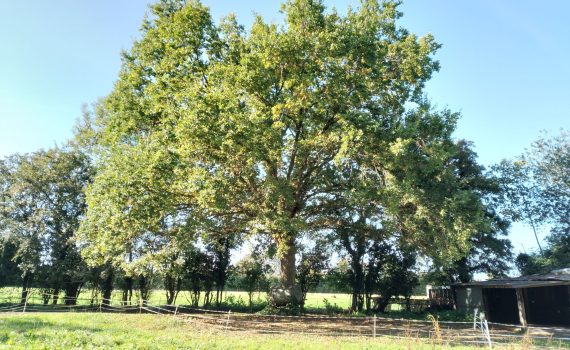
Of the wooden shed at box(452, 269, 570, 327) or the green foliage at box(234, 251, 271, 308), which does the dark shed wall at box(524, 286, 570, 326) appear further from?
the green foliage at box(234, 251, 271, 308)

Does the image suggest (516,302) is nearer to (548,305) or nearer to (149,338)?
(548,305)

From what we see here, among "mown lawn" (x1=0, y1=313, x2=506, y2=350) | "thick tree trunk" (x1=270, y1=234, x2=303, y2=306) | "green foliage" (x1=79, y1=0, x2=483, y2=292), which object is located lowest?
"mown lawn" (x1=0, y1=313, x2=506, y2=350)

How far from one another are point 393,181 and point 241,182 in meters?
7.54

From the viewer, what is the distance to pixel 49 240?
104 feet

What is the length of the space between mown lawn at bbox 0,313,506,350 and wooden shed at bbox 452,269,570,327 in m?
15.8

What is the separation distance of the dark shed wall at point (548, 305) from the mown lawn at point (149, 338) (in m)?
19.2

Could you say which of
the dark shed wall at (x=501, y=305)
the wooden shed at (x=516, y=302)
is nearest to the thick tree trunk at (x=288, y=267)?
the wooden shed at (x=516, y=302)

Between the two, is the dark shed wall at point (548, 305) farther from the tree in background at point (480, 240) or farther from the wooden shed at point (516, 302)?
the tree in background at point (480, 240)

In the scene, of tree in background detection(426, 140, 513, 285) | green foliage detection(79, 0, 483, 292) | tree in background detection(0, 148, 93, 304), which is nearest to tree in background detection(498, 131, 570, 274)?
tree in background detection(426, 140, 513, 285)

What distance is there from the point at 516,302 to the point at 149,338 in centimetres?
2620

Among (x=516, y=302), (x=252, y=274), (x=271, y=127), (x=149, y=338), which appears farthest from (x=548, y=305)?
(x=149, y=338)

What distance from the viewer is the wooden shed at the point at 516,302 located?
25.9m

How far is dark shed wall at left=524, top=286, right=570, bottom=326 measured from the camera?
2586 centimetres

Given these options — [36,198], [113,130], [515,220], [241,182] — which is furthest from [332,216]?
[36,198]
